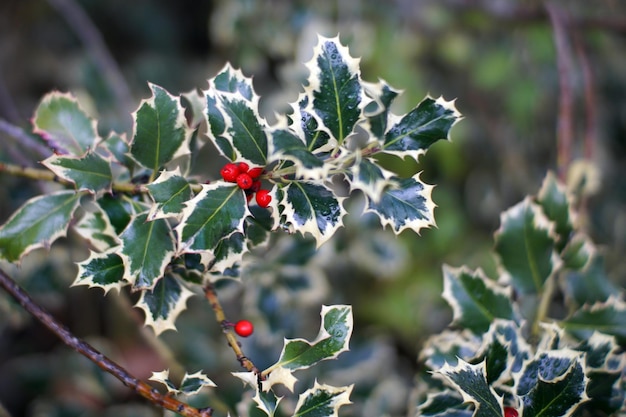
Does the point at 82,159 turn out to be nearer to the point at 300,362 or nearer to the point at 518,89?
the point at 300,362

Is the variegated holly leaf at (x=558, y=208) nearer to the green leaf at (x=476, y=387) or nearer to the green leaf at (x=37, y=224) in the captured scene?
the green leaf at (x=476, y=387)

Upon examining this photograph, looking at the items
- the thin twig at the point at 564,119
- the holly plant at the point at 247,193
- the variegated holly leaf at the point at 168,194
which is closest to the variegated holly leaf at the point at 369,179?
the holly plant at the point at 247,193

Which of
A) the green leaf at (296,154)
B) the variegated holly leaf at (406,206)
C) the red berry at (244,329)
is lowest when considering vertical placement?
the red berry at (244,329)

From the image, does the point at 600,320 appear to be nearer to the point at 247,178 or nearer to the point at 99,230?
the point at 247,178

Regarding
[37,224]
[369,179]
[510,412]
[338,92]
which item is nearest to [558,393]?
[510,412]

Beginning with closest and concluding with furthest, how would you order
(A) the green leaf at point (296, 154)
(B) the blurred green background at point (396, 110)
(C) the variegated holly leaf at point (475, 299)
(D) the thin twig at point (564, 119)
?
(A) the green leaf at point (296, 154) → (C) the variegated holly leaf at point (475, 299) → (D) the thin twig at point (564, 119) → (B) the blurred green background at point (396, 110)

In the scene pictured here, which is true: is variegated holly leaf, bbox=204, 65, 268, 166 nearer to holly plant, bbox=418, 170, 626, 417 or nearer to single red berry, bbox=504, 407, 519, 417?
holly plant, bbox=418, 170, 626, 417

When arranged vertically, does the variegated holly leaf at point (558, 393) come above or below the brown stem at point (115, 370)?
below

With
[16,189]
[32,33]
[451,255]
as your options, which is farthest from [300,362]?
[32,33]
